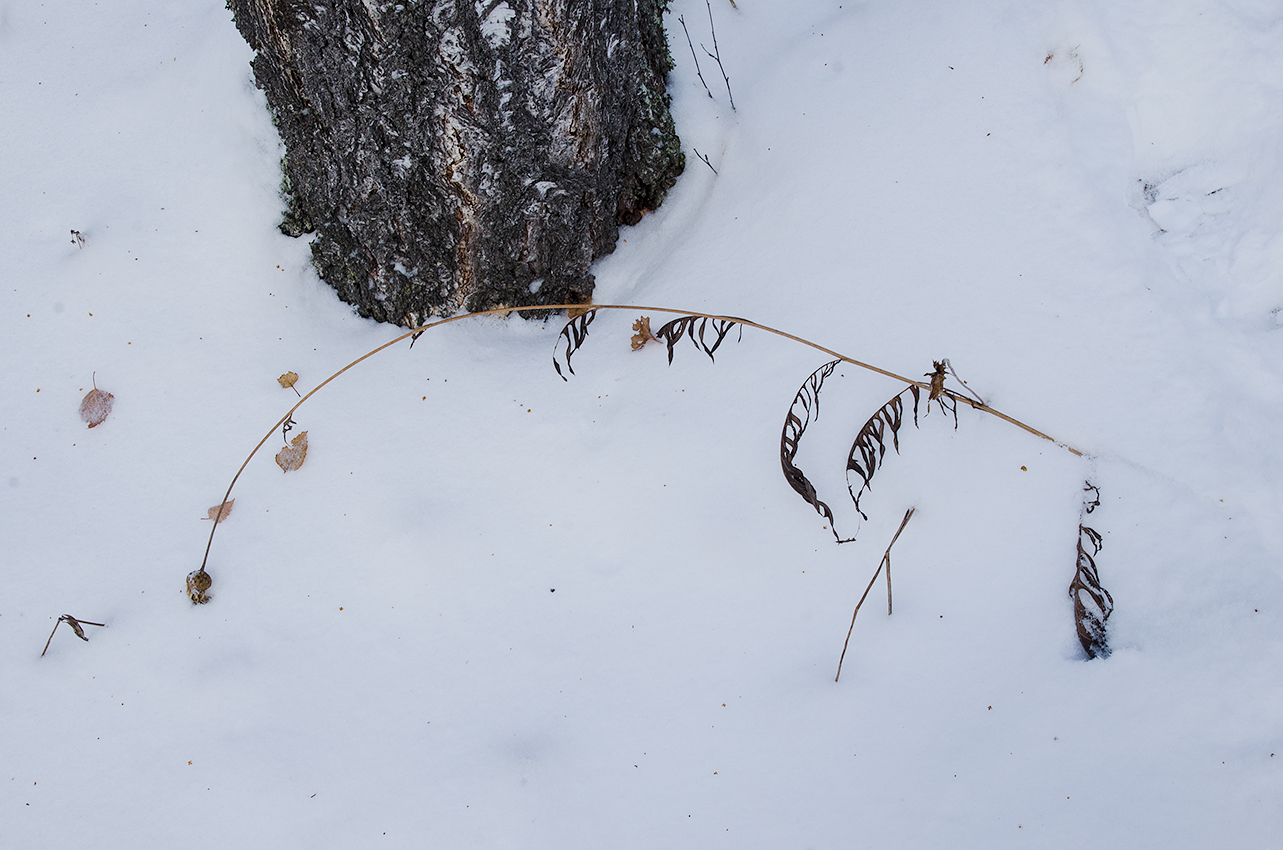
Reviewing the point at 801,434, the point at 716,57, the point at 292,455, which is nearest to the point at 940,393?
the point at 801,434

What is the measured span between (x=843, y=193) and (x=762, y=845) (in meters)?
1.40

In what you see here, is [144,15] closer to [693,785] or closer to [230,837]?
[230,837]

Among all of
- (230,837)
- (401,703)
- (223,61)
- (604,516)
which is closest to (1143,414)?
(604,516)

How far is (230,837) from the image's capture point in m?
1.41

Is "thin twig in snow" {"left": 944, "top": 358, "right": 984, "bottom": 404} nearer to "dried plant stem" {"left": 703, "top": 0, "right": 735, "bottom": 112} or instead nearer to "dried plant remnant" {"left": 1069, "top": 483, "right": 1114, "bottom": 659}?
"dried plant remnant" {"left": 1069, "top": 483, "right": 1114, "bottom": 659}

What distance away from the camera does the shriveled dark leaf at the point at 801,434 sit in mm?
1412

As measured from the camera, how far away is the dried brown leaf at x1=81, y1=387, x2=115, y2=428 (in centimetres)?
169

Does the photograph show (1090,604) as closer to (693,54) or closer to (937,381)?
(937,381)

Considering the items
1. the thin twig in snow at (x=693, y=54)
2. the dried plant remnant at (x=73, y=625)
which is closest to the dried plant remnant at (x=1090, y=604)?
the thin twig in snow at (x=693, y=54)

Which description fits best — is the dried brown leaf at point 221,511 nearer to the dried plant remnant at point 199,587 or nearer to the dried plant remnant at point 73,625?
the dried plant remnant at point 199,587

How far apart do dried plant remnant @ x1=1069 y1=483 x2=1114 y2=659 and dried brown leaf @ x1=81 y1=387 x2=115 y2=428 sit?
7.05 ft

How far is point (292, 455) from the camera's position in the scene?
162 cm

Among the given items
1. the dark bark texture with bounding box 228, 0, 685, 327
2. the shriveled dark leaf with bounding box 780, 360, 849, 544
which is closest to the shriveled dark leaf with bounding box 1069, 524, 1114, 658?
the shriveled dark leaf with bounding box 780, 360, 849, 544

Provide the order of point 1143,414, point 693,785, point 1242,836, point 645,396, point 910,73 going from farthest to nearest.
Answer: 1. point 910,73
2. point 645,396
3. point 1143,414
4. point 693,785
5. point 1242,836
